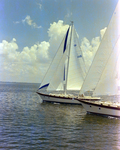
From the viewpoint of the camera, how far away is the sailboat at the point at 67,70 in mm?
49250

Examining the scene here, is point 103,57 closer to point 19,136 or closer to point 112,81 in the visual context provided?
point 112,81

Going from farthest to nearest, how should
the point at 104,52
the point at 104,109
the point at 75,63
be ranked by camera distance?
1. the point at 75,63
2. the point at 104,52
3. the point at 104,109

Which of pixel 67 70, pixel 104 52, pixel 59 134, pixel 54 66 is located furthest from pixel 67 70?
pixel 59 134

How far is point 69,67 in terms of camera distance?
4959 centimetres

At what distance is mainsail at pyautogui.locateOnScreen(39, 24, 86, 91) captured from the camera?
49.5 metres

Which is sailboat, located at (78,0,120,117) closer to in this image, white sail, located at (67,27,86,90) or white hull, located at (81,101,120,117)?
white hull, located at (81,101,120,117)

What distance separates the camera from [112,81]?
1209 inches

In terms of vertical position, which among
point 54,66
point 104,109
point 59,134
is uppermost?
point 54,66

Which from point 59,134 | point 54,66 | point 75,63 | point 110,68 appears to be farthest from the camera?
point 54,66

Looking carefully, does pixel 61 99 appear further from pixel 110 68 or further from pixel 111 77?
pixel 110 68

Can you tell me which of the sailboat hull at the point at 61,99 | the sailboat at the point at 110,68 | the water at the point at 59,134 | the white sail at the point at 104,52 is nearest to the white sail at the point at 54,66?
the sailboat hull at the point at 61,99

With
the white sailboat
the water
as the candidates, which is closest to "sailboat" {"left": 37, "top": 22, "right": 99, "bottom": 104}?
the white sailboat

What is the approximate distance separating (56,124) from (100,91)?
30.9ft

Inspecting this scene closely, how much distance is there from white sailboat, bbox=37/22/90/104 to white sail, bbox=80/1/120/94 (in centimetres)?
1403
